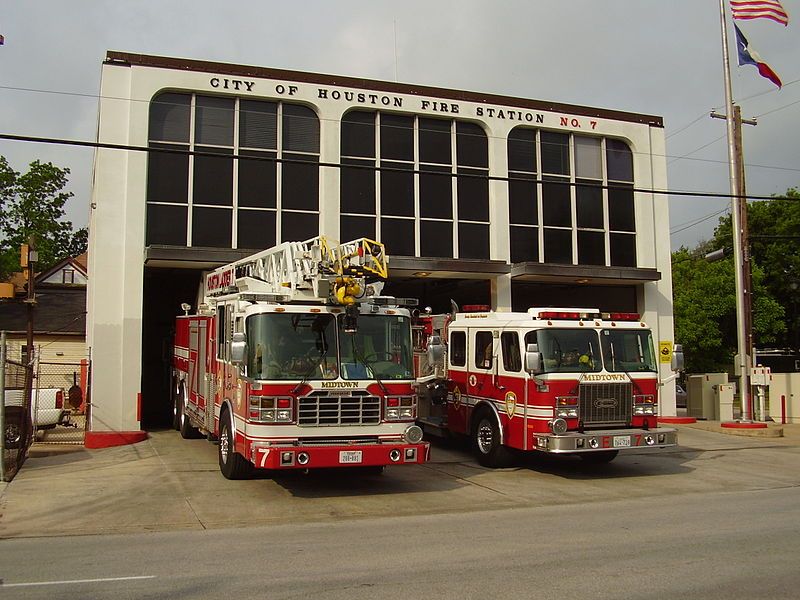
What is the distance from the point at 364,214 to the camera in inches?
772

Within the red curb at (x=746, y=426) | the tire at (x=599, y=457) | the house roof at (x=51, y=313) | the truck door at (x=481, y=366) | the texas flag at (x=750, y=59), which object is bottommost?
the tire at (x=599, y=457)

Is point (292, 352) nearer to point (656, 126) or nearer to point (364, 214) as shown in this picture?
point (364, 214)

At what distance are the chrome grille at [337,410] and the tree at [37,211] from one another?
41910 millimetres

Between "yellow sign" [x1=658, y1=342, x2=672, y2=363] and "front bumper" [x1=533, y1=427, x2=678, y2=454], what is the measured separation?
9552 millimetres

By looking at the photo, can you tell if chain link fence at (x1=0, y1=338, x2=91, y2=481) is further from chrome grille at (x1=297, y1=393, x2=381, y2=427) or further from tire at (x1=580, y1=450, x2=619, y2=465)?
tire at (x1=580, y1=450, x2=619, y2=465)

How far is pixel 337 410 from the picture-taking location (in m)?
10.4

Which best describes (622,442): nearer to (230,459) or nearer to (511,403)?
(511,403)

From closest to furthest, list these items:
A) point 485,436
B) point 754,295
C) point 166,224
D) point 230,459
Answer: point 230,459
point 485,436
point 166,224
point 754,295

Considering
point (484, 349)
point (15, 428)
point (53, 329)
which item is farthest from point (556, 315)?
point (53, 329)

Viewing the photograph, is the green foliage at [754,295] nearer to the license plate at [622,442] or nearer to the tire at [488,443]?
the tire at [488,443]

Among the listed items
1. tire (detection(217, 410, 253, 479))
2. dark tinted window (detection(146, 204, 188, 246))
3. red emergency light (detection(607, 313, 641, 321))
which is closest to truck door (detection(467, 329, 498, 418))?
red emergency light (detection(607, 313, 641, 321))

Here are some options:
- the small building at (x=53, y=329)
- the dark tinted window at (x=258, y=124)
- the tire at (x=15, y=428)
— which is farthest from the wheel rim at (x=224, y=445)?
the small building at (x=53, y=329)

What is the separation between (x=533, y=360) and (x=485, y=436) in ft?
8.28

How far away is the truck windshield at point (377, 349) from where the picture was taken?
10711 mm
